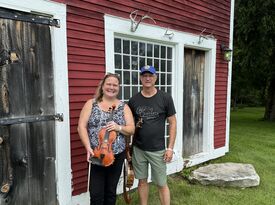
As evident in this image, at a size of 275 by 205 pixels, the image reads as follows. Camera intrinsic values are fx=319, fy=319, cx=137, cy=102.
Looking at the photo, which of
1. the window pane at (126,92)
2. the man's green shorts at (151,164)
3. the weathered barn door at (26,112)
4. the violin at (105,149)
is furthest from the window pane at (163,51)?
the violin at (105,149)

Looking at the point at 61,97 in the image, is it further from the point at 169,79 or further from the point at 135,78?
the point at 169,79

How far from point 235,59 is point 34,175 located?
15.0 meters

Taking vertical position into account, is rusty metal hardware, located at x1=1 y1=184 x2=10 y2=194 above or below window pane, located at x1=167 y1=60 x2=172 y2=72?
below

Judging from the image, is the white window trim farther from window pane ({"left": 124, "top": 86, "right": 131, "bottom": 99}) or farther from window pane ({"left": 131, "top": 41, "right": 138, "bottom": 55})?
window pane ({"left": 124, "top": 86, "right": 131, "bottom": 99})

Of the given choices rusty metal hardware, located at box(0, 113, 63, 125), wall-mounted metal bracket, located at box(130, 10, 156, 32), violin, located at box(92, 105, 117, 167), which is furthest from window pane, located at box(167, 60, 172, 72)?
violin, located at box(92, 105, 117, 167)

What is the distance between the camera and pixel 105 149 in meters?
2.84

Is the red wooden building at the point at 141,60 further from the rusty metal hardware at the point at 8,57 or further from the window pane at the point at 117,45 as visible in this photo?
the rusty metal hardware at the point at 8,57

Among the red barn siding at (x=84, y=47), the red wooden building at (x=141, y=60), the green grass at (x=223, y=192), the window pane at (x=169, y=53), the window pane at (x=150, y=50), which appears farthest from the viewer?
the window pane at (x=169, y=53)

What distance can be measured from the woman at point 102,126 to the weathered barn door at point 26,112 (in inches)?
24.2

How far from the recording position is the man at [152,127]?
3.42 meters

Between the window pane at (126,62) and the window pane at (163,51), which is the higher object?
the window pane at (163,51)

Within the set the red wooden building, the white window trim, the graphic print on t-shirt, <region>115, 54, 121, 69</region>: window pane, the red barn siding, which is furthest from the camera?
<region>115, 54, 121, 69</region>: window pane

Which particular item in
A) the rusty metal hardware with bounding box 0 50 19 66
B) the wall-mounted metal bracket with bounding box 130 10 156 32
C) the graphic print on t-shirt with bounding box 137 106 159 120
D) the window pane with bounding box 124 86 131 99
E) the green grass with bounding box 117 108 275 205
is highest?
the wall-mounted metal bracket with bounding box 130 10 156 32

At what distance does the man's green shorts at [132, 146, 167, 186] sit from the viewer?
139 inches
